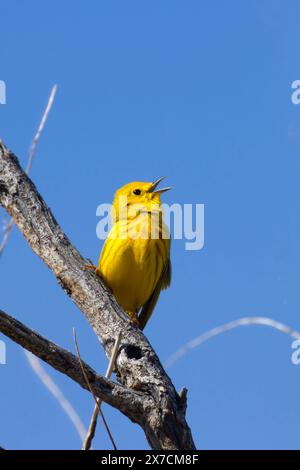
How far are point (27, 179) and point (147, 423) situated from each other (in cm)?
264

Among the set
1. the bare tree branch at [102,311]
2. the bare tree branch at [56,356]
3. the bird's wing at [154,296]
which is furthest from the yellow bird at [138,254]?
the bare tree branch at [56,356]

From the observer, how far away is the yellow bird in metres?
7.77

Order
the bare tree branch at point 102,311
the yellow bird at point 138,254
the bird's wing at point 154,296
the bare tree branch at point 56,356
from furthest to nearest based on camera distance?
the bird's wing at point 154,296 < the yellow bird at point 138,254 < the bare tree branch at point 102,311 < the bare tree branch at point 56,356

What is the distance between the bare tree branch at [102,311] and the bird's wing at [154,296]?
64.8 inches

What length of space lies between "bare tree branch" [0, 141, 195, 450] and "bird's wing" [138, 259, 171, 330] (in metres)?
1.65

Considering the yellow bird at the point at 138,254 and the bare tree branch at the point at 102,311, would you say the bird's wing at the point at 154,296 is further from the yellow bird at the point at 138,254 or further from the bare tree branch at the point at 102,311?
the bare tree branch at the point at 102,311

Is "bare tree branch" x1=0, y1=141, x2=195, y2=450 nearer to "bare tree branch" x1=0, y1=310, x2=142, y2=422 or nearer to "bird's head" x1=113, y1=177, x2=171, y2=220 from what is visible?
"bare tree branch" x1=0, y1=310, x2=142, y2=422

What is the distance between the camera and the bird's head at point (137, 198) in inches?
325

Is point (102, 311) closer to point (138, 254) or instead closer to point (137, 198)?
point (138, 254)

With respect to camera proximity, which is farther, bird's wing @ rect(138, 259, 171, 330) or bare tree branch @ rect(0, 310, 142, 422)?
bird's wing @ rect(138, 259, 171, 330)

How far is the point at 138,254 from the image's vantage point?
310 inches

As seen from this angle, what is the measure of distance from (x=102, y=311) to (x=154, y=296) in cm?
194

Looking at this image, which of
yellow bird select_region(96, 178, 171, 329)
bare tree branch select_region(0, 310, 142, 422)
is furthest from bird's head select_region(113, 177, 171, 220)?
bare tree branch select_region(0, 310, 142, 422)
